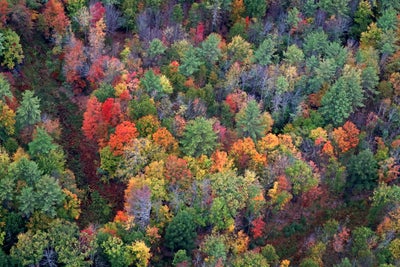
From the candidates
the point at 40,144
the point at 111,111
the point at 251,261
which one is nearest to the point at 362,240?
the point at 251,261

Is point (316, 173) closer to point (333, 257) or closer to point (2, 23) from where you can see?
point (333, 257)

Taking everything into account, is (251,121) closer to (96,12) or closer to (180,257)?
(180,257)

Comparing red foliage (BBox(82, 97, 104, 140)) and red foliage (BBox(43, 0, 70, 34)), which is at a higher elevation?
red foliage (BBox(43, 0, 70, 34))

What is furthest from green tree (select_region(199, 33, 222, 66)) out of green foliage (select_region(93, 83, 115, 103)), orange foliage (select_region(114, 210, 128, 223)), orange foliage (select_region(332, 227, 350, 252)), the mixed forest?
orange foliage (select_region(332, 227, 350, 252))

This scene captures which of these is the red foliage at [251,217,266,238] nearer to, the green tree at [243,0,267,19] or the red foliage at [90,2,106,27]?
the green tree at [243,0,267,19]

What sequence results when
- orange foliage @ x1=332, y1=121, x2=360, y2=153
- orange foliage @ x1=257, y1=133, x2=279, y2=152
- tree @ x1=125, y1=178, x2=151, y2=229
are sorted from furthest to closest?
1. orange foliage @ x1=332, y1=121, x2=360, y2=153
2. orange foliage @ x1=257, y1=133, x2=279, y2=152
3. tree @ x1=125, y1=178, x2=151, y2=229
